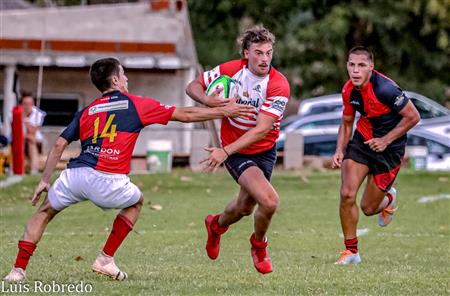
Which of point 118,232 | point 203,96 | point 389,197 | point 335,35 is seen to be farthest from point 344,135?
point 335,35

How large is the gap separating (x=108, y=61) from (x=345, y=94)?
3.19m

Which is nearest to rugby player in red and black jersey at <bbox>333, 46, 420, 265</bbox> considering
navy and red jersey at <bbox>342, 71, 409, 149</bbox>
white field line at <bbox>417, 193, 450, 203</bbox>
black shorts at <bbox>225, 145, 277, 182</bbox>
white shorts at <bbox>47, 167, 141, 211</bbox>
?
navy and red jersey at <bbox>342, 71, 409, 149</bbox>

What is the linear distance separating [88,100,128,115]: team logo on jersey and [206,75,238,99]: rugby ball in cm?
87

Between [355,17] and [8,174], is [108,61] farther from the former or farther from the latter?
[355,17]

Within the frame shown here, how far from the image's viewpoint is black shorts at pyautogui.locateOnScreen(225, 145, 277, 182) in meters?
10.3

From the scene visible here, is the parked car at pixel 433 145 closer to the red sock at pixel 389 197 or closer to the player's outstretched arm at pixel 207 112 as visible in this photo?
the red sock at pixel 389 197

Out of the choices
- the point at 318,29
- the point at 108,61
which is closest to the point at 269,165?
the point at 108,61

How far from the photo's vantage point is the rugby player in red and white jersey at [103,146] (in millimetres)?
9391

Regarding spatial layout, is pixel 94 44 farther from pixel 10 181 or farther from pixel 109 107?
pixel 109 107

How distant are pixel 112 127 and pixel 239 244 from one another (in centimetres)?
537

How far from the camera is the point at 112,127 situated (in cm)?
938

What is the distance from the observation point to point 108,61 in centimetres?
950

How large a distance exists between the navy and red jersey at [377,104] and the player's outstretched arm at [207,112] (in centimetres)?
245

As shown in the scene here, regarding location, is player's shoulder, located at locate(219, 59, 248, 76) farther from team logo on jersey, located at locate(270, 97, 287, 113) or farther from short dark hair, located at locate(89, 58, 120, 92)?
short dark hair, located at locate(89, 58, 120, 92)
